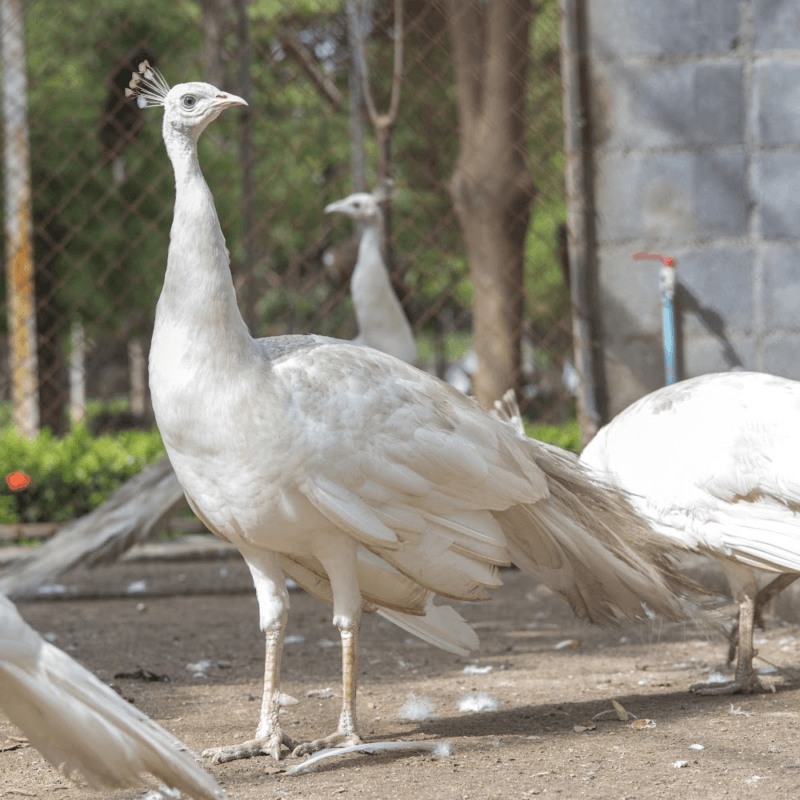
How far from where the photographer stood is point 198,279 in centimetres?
322

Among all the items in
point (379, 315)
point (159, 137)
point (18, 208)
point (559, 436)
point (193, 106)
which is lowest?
point (559, 436)

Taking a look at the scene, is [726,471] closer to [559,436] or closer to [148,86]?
[148,86]

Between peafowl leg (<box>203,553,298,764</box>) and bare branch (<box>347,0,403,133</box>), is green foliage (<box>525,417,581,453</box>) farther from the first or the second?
peafowl leg (<box>203,553,298,764</box>)

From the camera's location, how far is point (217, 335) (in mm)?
3133

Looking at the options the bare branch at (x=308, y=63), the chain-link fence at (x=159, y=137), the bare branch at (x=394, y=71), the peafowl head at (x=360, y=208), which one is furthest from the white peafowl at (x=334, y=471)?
the bare branch at (x=308, y=63)

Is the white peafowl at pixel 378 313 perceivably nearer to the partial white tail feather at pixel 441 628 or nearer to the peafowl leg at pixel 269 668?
the partial white tail feather at pixel 441 628

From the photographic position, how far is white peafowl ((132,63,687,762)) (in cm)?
310

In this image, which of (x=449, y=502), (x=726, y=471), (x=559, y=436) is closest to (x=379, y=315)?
(x=559, y=436)

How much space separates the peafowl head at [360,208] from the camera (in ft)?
22.7

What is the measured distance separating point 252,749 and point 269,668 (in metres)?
0.23

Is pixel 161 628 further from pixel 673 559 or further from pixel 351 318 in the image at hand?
pixel 351 318

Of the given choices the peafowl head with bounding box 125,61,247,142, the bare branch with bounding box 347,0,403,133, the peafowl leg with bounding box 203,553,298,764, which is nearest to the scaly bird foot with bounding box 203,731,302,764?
the peafowl leg with bounding box 203,553,298,764

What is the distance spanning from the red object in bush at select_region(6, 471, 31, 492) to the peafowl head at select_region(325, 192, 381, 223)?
246 cm

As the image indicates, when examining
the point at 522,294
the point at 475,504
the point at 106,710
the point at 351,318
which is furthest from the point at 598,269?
the point at 351,318
